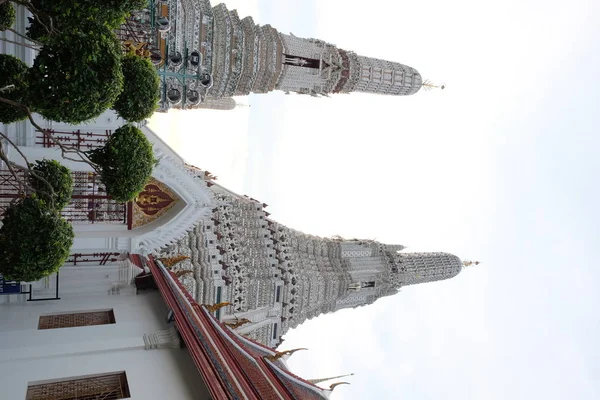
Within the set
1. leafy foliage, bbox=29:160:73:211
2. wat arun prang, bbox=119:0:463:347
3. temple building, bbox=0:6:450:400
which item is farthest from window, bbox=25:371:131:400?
wat arun prang, bbox=119:0:463:347

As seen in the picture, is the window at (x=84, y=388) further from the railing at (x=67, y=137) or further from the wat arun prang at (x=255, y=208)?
the wat arun prang at (x=255, y=208)

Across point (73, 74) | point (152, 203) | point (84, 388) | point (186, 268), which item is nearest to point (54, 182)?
point (73, 74)

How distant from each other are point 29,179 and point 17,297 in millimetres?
4020

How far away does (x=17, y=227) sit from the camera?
30.5ft

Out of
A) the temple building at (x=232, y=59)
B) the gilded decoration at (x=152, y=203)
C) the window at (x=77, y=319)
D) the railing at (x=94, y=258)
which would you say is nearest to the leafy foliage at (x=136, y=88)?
the gilded decoration at (x=152, y=203)

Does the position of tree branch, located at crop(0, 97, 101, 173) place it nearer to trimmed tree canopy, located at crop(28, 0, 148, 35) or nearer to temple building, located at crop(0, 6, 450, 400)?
trimmed tree canopy, located at crop(28, 0, 148, 35)

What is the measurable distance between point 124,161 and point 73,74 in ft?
7.87

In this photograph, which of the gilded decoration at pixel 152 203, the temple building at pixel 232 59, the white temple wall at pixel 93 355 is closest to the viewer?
the white temple wall at pixel 93 355

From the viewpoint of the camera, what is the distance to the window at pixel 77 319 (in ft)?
40.3

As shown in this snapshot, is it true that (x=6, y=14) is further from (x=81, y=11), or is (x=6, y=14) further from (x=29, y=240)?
(x=29, y=240)

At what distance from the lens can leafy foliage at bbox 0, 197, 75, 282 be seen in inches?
366

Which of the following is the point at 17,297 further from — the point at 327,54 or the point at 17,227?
the point at 327,54

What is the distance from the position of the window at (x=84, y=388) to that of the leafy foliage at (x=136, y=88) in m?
5.01

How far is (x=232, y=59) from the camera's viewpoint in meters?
20.2
